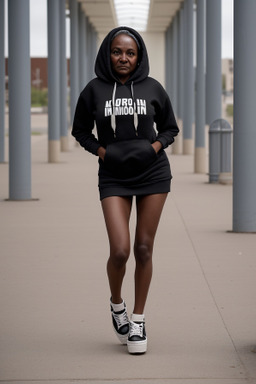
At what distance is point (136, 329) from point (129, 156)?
0.94 m

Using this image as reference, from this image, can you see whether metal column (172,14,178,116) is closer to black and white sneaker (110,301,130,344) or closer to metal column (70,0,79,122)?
metal column (70,0,79,122)

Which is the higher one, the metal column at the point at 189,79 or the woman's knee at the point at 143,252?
the metal column at the point at 189,79

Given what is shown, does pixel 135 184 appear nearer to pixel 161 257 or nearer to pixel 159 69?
pixel 161 257

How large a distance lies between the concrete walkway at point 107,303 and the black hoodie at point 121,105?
1084 millimetres

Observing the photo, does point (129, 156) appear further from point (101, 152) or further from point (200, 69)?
point (200, 69)

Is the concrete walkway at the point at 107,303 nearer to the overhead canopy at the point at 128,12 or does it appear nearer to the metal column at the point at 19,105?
the metal column at the point at 19,105

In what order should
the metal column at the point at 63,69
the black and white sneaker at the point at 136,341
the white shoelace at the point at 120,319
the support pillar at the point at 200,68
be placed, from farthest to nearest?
1. the metal column at the point at 63,69
2. the support pillar at the point at 200,68
3. the white shoelace at the point at 120,319
4. the black and white sneaker at the point at 136,341

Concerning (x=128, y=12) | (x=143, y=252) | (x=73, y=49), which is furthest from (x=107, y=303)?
(x=128, y=12)

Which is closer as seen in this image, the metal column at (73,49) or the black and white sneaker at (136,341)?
the black and white sneaker at (136,341)

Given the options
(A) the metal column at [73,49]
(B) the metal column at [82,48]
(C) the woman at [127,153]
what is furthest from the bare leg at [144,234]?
(B) the metal column at [82,48]

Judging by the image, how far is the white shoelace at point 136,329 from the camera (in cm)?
579

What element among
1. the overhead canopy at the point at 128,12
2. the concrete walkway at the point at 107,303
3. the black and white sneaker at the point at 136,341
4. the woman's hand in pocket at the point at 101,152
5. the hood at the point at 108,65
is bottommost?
the concrete walkway at the point at 107,303

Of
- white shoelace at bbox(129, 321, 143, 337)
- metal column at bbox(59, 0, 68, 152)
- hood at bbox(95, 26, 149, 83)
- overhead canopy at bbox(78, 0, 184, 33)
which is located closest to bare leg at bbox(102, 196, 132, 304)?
white shoelace at bbox(129, 321, 143, 337)

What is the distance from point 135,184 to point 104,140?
0.98 ft
